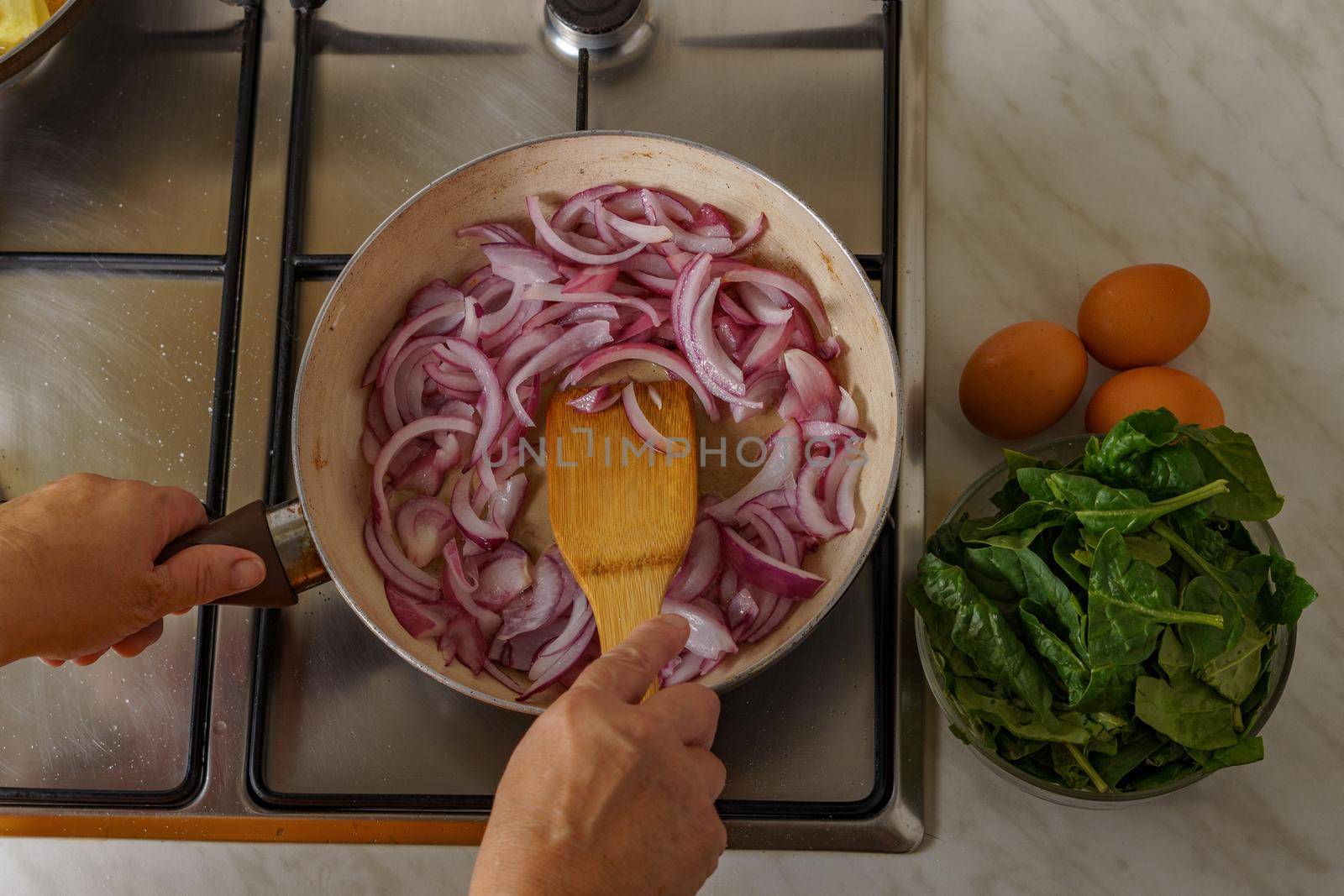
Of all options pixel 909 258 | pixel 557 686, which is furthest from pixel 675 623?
pixel 909 258

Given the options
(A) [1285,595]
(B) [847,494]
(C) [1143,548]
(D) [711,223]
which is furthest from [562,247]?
(A) [1285,595]

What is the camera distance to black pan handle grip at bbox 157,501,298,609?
2.68ft

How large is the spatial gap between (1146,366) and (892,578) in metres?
0.31

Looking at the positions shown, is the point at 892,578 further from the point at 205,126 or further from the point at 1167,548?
the point at 205,126

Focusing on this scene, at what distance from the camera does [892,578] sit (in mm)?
952

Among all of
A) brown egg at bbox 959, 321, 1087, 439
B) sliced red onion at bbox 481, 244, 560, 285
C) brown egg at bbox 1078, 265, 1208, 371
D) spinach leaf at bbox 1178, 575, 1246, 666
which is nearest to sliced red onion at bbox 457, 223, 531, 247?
sliced red onion at bbox 481, 244, 560, 285

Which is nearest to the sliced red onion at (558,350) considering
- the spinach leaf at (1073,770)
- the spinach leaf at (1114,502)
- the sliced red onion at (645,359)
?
the sliced red onion at (645,359)

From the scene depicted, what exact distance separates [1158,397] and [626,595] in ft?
1.64

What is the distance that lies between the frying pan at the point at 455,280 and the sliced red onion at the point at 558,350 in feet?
0.12

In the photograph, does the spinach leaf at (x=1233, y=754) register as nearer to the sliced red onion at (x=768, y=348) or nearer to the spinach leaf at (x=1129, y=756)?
the spinach leaf at (x=1129, y=756)

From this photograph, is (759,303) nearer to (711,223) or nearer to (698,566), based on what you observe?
(711,223)

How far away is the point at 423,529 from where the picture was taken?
95 centimetres

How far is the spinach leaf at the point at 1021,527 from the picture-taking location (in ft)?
2.63

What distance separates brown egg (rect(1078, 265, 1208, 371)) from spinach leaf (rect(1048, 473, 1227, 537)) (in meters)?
0.20
